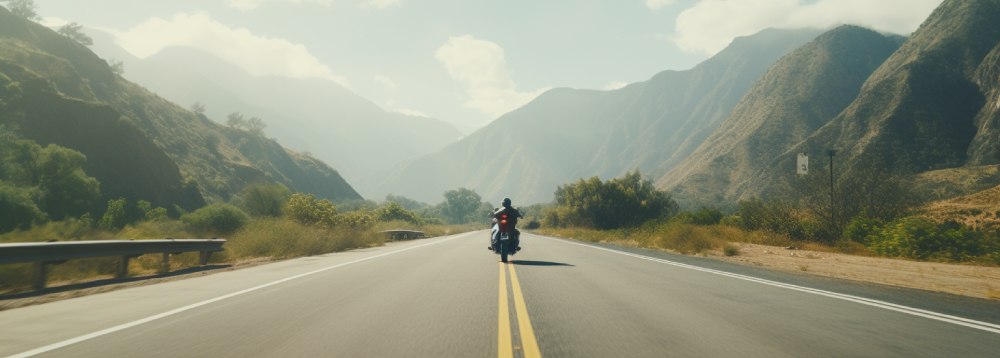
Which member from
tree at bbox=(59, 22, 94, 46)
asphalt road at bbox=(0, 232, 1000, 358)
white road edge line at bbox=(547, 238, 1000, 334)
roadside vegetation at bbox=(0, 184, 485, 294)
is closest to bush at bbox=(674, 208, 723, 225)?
roadside vegetation at bbox=(0, 184, 485, 294)

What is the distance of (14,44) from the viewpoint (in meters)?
76.7

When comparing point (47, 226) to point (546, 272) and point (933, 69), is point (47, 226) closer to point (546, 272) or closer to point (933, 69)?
point (546, 272)

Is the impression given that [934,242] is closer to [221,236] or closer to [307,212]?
[307,212]

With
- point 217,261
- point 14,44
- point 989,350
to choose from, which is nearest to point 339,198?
point 14,44

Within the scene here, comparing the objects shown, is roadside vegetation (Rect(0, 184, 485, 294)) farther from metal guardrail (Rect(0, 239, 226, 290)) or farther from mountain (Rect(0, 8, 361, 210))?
mountain (Rect(0, 8, 361, 210))

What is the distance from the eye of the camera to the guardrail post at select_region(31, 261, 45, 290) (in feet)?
30.4

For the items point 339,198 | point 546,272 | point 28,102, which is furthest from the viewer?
point 339,198

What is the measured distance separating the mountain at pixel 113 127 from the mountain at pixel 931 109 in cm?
8169

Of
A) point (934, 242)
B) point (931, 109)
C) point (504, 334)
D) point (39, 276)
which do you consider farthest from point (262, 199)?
point (931, 109)

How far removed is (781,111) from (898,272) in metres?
107

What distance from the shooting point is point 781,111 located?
107250 millimetres

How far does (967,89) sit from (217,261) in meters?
107

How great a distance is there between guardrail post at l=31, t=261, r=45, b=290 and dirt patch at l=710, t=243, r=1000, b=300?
1599 centimetres

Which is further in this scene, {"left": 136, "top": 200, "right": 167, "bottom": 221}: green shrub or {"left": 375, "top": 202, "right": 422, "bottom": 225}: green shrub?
{"left": 375, "top": 202, "right": 422, "bottom": 225}: green shrub
